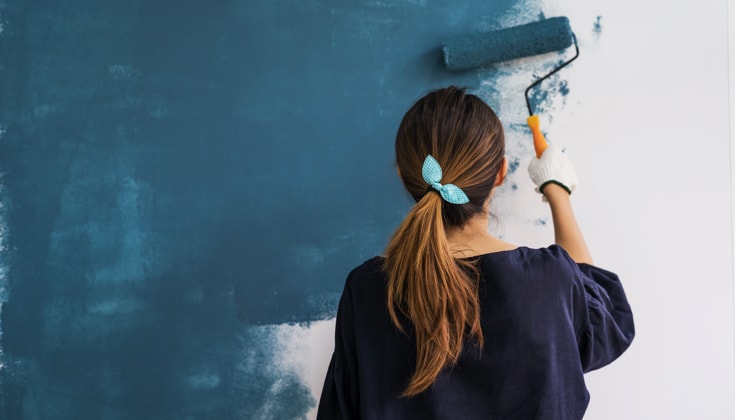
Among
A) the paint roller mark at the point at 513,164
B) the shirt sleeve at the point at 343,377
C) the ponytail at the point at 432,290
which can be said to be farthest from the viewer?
the paint roller mark at the point at 513,164

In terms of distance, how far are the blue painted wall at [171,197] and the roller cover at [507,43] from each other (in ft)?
0.80

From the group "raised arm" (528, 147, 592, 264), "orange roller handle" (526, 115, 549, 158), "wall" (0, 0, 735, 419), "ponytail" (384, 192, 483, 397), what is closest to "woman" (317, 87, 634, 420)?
"ponytail" (384, 192, 483, 397)

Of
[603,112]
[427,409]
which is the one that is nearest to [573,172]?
[603,112]

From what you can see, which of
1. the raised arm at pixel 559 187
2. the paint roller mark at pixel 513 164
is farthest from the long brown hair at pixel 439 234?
the paint roller mark at pixel 513 164

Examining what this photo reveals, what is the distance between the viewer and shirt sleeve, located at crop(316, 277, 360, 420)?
1.00 meters

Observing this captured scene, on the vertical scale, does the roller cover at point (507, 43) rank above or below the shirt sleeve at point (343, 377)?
above

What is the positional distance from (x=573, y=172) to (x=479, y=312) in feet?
1.48

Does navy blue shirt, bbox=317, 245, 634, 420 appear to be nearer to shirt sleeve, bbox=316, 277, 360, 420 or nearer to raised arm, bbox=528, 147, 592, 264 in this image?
shirt sleeve, bbox=316, 277, 360, 420

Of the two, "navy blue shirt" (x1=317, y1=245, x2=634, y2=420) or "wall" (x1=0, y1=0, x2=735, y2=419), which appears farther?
"wall" (x1=0, y1=0, x2=735, y2=419)

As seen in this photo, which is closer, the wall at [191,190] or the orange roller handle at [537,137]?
the orange roller handle at [537,137]

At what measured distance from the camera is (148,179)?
141 centimetres

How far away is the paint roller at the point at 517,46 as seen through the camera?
49.6 inches

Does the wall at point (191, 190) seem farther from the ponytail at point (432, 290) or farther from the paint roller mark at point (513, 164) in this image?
the ponytail at point (432, 290)

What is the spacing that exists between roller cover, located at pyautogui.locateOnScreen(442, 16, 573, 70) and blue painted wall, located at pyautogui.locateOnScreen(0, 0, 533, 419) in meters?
0.24
